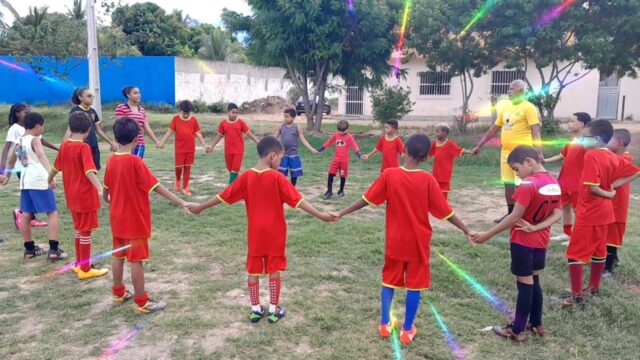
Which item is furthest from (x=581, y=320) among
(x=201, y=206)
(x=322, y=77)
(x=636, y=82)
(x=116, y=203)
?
(x=636, y=82)

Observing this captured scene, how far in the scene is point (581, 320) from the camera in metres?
4.05

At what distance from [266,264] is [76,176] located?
2.15 meters

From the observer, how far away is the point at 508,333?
3771mm

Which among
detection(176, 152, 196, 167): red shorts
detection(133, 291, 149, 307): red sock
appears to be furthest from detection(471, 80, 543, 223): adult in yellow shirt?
detection(176, 152, 196, 167): red shorts

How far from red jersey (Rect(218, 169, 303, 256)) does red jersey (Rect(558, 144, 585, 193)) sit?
124 inches

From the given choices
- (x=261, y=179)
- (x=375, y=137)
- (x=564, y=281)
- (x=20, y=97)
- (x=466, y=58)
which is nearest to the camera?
(x=261, y=179)

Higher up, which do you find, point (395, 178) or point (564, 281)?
point (395, 178)

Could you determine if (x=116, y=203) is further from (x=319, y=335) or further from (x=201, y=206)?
(x=319, y=335)

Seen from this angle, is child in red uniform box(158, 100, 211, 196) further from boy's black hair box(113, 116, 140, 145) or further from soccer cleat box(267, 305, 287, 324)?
soccer cleat box(267, 305, 287, 324)

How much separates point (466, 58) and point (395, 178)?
43.0ft

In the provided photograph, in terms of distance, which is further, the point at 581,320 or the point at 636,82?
the point at 636,82

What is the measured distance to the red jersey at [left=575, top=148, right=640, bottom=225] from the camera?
4.14m

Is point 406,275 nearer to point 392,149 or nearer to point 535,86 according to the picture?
point 392,149

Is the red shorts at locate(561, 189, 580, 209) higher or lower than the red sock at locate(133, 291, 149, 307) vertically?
higher
